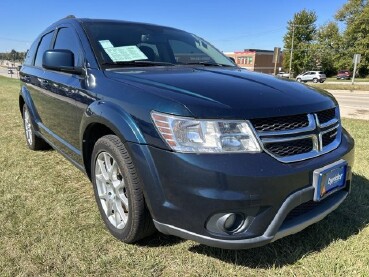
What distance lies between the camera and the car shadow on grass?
252 cm

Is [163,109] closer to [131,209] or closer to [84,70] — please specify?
[131,209]

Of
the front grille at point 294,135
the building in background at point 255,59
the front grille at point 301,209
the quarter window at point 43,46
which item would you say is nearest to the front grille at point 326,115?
the front grille at point 294,135

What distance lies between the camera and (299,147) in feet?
7.36

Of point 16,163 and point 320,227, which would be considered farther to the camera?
point 16,163

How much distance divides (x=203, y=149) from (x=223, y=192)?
0.26 metres

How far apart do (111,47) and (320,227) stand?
7.57ft

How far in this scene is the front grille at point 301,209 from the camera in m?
2.30

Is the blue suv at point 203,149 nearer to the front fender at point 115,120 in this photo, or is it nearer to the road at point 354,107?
the front fender at point 115,120

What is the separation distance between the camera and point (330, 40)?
57312mm

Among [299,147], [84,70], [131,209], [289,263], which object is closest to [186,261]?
[131,209]

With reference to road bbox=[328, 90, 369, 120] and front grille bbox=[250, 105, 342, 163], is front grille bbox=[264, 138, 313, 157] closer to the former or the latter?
front grille bbox=[250, 105, 342, 163]

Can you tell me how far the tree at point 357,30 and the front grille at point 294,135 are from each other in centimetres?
5731

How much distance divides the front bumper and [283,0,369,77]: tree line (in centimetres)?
5213

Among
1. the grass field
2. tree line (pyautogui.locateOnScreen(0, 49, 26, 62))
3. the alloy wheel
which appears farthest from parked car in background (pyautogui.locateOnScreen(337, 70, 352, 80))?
tree line (pyautogui.locateOnScreen(0, 49, 26, 62))
